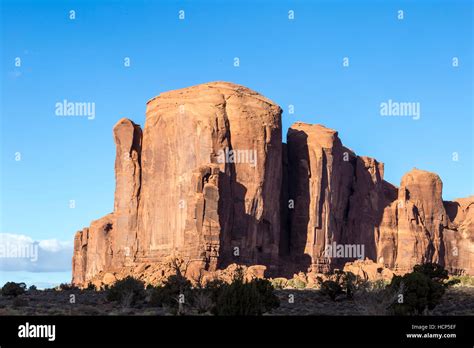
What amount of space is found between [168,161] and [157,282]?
1469 cm

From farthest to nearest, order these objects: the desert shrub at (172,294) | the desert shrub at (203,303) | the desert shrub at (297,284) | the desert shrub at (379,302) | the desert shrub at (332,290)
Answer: the desert shrub at (297,284) < the desert shrub at (332,290) < the desert shrub at (172,294) < the desert shrub at (203,303) < the desert shrub at (379,302)

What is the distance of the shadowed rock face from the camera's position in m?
73.1

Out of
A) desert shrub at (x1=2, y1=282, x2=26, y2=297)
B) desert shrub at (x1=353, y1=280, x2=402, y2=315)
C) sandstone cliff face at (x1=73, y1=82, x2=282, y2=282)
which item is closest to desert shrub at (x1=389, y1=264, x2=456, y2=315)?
desert shrub at (x1=353, y1=280, x2=402, y2=315)

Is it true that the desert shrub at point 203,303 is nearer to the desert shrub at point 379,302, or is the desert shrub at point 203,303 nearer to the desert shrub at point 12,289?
the desert shrub at point 379,302

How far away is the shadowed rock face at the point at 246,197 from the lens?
7312 centimetres

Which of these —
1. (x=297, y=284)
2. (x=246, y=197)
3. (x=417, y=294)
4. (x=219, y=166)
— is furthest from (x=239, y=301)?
(x=246, y=197)

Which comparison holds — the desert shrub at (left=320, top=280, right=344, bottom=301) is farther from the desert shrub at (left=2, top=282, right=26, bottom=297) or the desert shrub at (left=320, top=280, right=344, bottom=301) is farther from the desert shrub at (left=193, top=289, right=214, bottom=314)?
the desert shrub at (left=2, top=282, right=26, bottom=297)

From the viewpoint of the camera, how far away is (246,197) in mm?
75875

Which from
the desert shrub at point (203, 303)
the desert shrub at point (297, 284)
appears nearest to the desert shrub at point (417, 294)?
the desert shrub at point (203, 303)

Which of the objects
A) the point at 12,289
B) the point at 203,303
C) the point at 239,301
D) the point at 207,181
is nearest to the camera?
the point at 239,301

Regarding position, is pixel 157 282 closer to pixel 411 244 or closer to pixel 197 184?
pixel 197 184

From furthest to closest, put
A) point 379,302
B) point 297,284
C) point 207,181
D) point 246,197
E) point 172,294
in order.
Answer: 1. point 246,197
2. point 207,181
3. point 297,284
4. point 172,294
5. point 379,302

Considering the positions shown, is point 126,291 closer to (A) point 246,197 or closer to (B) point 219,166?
(B) point 219,166
